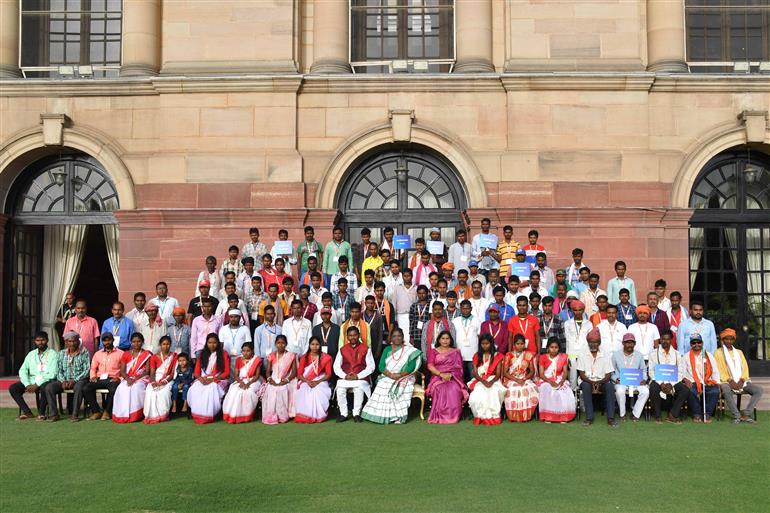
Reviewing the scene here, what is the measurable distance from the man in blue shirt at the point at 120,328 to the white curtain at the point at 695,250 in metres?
10.8

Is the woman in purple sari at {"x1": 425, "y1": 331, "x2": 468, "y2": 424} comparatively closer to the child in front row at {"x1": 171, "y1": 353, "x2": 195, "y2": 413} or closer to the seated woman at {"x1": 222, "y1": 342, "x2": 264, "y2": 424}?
the seated woman at {"x1": 222, "y1": 342, "x2": 264, "y2": 424}

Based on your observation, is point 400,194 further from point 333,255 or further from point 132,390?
point 132,390

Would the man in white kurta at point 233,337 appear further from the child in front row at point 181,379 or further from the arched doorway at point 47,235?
the arched doorway at point 47,235

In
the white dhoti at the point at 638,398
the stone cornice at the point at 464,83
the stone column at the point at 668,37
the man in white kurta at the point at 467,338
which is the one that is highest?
the stone column at the point at 668,37

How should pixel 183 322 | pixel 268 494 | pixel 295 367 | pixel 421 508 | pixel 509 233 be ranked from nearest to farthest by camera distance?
pixel 421 508 → pixel 268 494 → pixel 295 367 → pixel 183 322 → pixel 509 233

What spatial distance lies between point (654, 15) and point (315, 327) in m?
9.56

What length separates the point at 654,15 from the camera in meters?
17.0

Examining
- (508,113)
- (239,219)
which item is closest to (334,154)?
(239,219)

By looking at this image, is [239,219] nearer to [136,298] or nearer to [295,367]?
[136,298]

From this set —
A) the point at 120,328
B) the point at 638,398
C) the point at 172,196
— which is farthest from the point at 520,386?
the point at 172,196

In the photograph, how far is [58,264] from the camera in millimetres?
18594

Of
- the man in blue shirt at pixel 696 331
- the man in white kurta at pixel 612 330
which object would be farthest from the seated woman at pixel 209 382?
the man in blue shirt at pixel 696 331

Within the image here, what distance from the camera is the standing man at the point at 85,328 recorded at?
1352 cm

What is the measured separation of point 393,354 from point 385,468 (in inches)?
148
